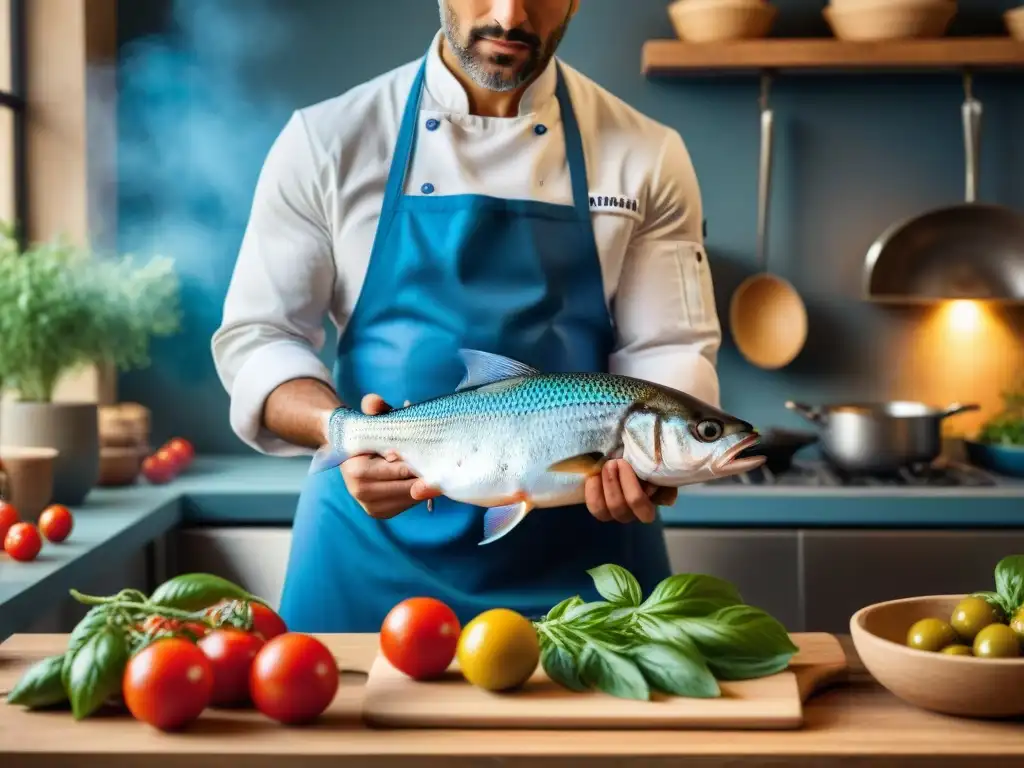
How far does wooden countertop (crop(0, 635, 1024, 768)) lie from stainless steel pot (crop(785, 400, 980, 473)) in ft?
5.47

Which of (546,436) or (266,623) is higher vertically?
(546,436)

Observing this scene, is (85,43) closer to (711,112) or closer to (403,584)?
(711,112)

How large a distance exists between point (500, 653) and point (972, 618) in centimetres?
46

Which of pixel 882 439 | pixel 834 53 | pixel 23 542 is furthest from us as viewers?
pixel 834 53

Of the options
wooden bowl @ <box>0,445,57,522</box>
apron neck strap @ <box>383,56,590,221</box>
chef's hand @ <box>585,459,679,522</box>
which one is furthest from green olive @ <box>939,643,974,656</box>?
wooden bowl @ <box>0,445,57,522</box>

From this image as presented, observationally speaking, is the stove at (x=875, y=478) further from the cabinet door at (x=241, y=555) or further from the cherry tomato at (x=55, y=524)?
the cherry tomato at (x=55, y=524)

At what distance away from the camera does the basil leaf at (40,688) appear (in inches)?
46.8

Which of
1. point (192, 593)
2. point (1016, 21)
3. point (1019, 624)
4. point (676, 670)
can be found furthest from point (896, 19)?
point (192, 593)

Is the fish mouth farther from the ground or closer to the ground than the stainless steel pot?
→ farther from the ground

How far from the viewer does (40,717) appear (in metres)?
1.20

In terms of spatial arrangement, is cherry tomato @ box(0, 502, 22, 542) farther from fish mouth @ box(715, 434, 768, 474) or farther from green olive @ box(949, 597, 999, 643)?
green olive @ box(949, 597, 999, 643)

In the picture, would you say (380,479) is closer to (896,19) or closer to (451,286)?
A: (451,286)

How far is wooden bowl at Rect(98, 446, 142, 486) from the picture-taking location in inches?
113

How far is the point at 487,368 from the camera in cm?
149
